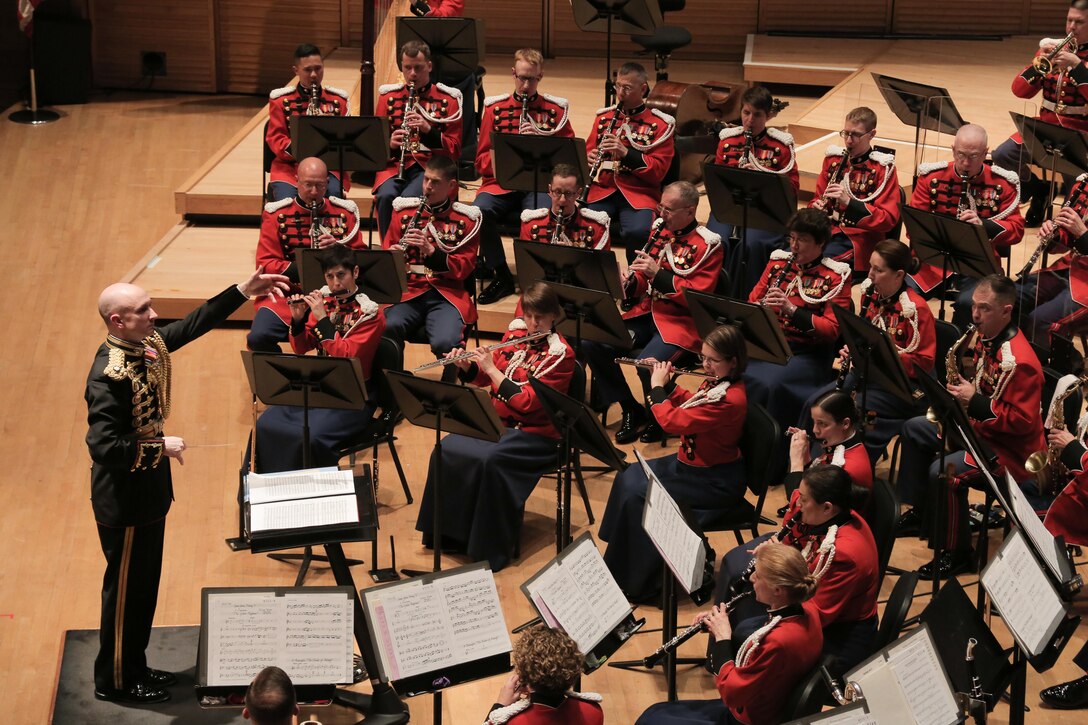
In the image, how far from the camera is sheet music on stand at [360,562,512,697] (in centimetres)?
434

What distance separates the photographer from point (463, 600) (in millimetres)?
4453

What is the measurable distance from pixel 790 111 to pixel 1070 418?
564cm

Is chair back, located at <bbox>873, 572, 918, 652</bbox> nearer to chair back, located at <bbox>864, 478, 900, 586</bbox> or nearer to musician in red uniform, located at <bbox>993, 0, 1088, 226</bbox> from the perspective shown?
chair back, located at <bbox>864, 478, 900, 586</bbox>

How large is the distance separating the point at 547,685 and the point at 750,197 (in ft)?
12.4

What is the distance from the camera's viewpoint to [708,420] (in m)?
5.89

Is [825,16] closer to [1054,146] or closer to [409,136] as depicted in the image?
[409,136]

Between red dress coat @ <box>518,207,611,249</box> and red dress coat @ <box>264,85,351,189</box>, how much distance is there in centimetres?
156

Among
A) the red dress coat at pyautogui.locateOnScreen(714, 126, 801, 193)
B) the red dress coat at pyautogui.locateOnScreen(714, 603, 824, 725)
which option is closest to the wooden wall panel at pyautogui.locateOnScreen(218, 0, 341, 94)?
the red dress coat at pyautogui.locateOnScreen(714, 126, 801, 193)

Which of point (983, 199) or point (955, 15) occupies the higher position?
point (955, 15)

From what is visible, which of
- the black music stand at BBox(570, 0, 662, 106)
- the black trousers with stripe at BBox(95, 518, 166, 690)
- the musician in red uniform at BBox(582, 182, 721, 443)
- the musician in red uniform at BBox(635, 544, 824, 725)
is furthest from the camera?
the black music stand at BBox(570, 0, 662, 106)

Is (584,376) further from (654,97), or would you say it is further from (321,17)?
(321,17)

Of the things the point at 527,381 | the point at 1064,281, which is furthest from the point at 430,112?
the point at 1064,281

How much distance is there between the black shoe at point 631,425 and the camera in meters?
7.35

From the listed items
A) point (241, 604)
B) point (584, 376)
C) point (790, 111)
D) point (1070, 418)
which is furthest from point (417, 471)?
point (790, 111)
